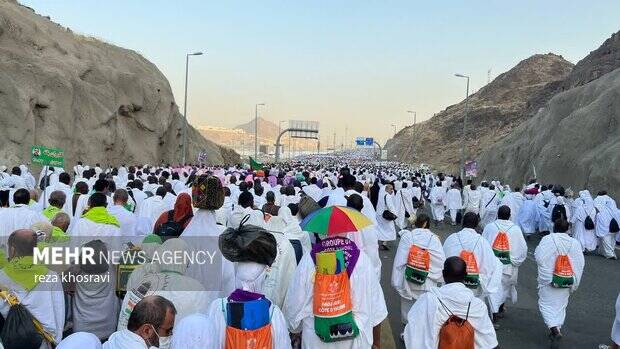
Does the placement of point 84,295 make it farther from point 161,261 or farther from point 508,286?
point 508,286

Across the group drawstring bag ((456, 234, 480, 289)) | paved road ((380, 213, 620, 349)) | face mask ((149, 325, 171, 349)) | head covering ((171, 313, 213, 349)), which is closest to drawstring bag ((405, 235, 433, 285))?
drawstring bag ((456, 234, 480, 289))

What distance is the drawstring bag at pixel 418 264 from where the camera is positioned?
6.82 meters

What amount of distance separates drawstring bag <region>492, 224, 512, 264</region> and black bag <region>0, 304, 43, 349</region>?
244 inches

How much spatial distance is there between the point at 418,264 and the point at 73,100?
3039 centimetres

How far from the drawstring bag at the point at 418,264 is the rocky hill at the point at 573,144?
2142 cm

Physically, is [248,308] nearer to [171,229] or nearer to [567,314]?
[171,229]

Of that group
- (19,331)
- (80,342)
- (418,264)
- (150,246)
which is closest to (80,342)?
(80,342)

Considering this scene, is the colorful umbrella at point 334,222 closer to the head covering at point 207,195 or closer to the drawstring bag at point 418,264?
the head covering at point 207,195

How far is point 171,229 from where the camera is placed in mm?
5996

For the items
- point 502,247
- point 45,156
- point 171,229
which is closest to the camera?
point 171,229

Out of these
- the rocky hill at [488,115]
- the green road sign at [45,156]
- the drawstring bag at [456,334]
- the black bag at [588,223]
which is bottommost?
the drawstring bag at [456,334]

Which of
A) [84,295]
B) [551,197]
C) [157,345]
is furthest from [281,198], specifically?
[551,197]

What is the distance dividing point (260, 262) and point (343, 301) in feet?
2.22

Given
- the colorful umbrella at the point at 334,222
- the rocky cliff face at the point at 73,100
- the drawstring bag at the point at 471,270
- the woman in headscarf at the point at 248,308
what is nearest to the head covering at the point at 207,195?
the colorful umbrella at the point at 334,222
